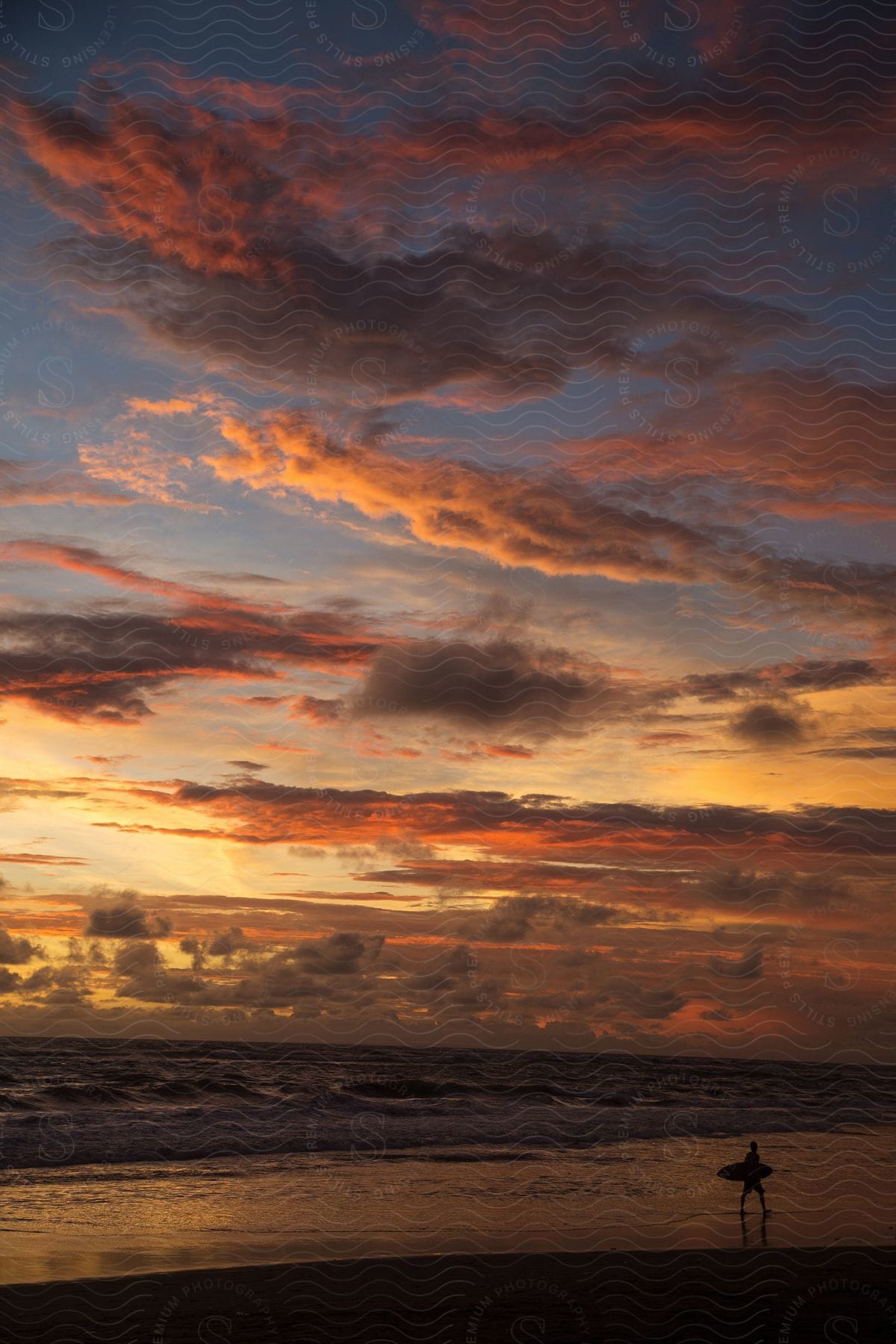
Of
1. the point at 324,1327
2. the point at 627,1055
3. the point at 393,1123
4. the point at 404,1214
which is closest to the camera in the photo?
the point at 324,1327

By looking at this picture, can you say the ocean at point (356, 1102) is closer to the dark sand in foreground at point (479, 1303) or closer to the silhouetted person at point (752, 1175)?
the silhouetted person at point (752, 1175)

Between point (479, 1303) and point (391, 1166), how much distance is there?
10.9m

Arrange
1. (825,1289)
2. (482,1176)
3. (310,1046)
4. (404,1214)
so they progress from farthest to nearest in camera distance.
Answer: (310,1046)
(482,1176)
(404,1214)
(825,1289)

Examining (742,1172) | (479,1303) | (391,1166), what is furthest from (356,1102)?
(479,1303)

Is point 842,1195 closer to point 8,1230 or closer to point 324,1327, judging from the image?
point 324,1327

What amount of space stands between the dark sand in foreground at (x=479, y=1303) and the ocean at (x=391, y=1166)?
90cm

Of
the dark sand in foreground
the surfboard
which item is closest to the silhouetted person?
Result: the surfboard

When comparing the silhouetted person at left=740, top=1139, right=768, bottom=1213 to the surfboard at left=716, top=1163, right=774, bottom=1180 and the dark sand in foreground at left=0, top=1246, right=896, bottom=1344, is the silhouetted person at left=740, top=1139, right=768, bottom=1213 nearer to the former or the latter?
the surfboard at left=716, top=1163, right=774, bottom=1180

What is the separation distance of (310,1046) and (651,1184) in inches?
2251

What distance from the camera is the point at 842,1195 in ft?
68.1

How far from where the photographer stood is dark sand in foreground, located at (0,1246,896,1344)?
1213 cm

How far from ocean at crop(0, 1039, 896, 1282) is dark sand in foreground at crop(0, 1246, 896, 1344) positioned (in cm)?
90

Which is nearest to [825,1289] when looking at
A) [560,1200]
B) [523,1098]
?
[560,1200]

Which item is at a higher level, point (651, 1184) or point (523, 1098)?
point (523, 1098)
